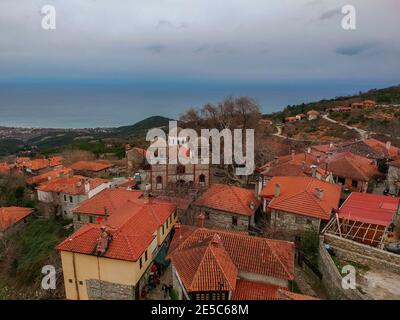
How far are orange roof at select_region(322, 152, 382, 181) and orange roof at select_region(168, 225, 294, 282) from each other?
1445cm

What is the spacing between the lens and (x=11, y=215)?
32125 millimetres

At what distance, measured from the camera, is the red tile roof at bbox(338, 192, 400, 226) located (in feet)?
61.9

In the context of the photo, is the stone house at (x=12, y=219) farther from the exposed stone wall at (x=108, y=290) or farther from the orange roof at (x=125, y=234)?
the exposed stone wall at (x=108, y=290)

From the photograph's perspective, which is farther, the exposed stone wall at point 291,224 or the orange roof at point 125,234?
the exposed stone wall at point 291,224

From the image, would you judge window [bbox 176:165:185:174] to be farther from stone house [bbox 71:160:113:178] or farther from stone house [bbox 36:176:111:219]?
stone house [bbox 71:160:113:178]

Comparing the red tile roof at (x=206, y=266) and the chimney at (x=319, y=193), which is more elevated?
the chimney at (x=319, y=193)

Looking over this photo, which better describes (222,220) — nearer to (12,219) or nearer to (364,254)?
(364,254)

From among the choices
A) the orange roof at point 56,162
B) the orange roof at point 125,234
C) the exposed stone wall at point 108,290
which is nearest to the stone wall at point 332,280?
the orange roof at point 125,234

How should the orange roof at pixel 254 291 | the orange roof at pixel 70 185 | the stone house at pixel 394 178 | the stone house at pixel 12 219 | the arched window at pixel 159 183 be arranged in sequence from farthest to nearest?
the arched window at pixel 159 183 → the stone house at pixel 12 219 → the orange roof at pixel 70 185 → the stone house at pixel 394 178 → the orange roof at pixel 254 291

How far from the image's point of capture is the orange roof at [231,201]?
22.0 m

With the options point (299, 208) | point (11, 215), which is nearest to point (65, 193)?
point (11, 215)

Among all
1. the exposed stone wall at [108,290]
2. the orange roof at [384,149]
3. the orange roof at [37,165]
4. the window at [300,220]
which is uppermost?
the orange roof at [384,149]

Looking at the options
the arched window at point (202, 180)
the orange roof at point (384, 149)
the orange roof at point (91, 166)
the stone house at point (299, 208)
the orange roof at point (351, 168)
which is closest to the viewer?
the stone house at point (299, 208)
